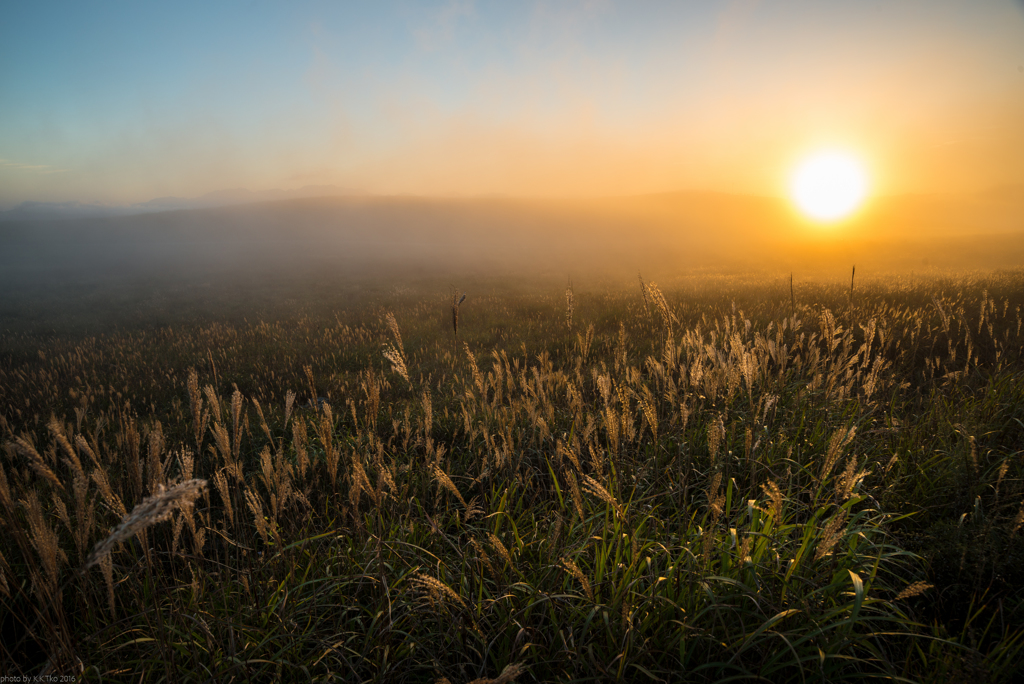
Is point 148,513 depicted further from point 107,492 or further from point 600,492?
point 600,492

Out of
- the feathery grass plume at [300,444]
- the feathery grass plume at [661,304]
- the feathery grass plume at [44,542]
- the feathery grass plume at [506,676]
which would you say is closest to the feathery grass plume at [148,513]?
the feathery grass plume at [44,542]

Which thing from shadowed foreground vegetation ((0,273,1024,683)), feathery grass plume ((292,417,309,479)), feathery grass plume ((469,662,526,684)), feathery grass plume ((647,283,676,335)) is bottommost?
shadowed foreground vegetation ((0,273,1024,683))

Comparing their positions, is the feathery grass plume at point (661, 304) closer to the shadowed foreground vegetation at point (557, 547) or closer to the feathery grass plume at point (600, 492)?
the shadowed foreground vegetation at point (557, 547)

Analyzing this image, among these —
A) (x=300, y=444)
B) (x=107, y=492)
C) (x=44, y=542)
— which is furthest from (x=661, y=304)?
(x=44, y=542)

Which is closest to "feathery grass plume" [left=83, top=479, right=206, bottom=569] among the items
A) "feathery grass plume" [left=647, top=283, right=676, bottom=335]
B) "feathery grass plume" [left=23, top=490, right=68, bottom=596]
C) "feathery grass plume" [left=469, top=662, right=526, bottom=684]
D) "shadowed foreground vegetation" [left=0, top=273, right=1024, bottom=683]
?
"shadowed foreground vegetation" [left=0, top=273, right=1024, bottom=683]

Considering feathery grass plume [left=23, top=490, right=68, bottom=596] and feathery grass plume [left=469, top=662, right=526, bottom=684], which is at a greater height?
feathery grass plume [left=23, top=490, right=68, bottom=596]

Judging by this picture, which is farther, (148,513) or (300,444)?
(300,444)

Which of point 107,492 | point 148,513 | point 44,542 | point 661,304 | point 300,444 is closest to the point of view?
point 148,513

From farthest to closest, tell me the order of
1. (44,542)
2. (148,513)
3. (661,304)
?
(661,304) < (44,542) < (148,513)

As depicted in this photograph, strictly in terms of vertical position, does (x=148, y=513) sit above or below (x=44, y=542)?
above

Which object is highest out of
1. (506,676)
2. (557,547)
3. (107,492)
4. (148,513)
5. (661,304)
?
(661,304)

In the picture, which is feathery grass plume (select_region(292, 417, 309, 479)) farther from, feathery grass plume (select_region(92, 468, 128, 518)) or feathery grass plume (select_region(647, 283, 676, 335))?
feathery grass plume (select_region(647, 283, 676, 335))

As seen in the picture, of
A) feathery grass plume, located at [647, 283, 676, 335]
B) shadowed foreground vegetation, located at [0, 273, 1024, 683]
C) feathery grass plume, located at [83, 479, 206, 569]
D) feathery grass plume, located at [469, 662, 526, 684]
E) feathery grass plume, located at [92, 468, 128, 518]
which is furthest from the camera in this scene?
feathery grass plume, located at [647, 283, 676, 335]

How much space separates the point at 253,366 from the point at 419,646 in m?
7.70
